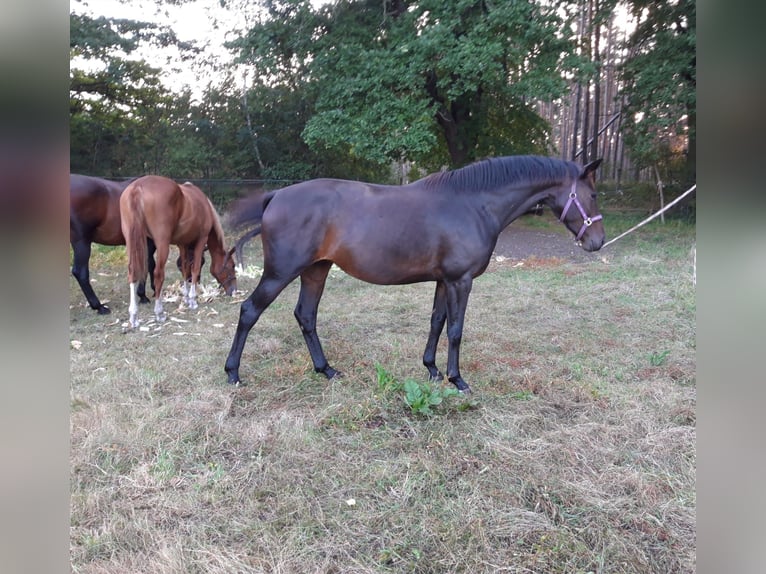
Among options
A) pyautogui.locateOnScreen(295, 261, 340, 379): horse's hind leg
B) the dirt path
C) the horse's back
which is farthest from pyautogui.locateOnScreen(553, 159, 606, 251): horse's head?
the dirt path

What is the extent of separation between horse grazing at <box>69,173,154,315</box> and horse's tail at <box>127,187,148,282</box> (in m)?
0.57

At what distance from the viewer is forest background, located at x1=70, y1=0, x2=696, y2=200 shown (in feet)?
34.6

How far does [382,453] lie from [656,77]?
11467 millimetres

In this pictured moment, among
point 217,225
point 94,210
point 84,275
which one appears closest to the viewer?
point 84,275

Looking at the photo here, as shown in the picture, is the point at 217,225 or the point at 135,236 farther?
the point at 217,225

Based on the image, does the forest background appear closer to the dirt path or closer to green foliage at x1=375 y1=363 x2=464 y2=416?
the dirt path

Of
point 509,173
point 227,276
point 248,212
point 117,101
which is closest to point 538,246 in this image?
point 227,276

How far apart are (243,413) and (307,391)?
54 cm

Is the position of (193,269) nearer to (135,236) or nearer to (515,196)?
(135,236)

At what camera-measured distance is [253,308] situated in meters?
3.77
